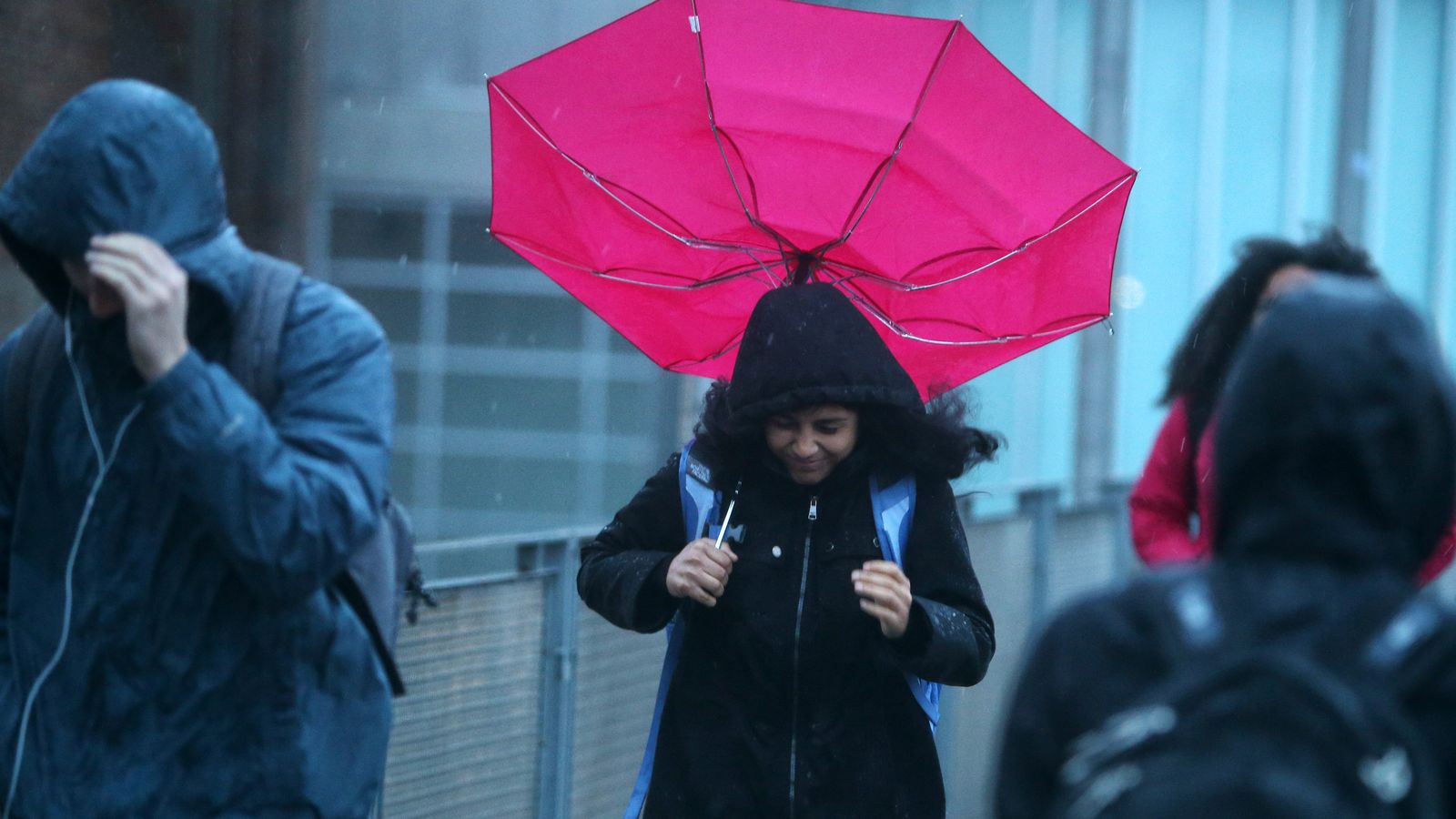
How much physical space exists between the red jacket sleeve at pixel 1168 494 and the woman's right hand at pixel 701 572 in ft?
4.35

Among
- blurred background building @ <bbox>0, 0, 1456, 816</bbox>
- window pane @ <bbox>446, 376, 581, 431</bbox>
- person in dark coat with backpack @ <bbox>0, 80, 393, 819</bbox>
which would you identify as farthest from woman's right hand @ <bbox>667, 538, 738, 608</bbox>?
window pane @ <bbox>446, 376, 581, 431</bbox>

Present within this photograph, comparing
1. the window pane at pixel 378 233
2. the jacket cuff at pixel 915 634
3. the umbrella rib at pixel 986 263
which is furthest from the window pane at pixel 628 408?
the jacket cuff at pixel 915 634

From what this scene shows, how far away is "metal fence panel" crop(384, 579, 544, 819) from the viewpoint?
14.0ft

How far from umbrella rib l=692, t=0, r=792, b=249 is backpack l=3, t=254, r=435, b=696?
4.62 ft

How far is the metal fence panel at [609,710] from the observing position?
16.5 ft

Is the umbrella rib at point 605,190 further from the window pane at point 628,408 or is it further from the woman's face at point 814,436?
the window pane at point 628,408

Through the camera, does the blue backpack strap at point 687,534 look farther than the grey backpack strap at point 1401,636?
Yes

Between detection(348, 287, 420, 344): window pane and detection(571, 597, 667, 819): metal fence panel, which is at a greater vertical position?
detection(348, 287, 420, 344): window pane

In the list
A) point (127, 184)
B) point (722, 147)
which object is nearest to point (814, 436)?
point (722, 147)

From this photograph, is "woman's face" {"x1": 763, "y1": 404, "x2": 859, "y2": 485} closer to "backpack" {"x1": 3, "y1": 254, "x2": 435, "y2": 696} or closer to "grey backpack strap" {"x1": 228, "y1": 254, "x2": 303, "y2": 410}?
"backpack" {"x1": 3, "y1": 254, "x2": 435, "y2": 696}

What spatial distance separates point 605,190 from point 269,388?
158cm

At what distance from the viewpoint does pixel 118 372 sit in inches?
92.4

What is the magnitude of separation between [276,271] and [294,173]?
4.35m

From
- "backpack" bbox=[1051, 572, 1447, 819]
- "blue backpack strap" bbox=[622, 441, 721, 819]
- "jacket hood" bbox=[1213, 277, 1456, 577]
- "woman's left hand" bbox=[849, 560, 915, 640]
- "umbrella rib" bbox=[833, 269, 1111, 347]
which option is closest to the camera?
"backpack" bbox=[1051, 572, 1447, 819]
